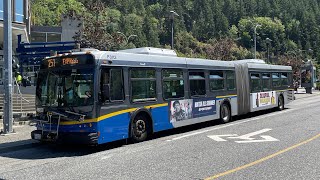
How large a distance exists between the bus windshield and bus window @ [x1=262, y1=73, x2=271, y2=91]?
12.6 metres

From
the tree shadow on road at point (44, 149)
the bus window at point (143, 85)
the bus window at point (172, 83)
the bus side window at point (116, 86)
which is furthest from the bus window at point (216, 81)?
the bus side window at point (116, 86)

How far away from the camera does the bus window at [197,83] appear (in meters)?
14.4

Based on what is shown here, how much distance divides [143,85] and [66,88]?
8.09ft

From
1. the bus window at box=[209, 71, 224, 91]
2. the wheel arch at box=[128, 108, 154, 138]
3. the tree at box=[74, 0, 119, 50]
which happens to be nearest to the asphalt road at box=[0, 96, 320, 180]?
the wheel arch at box=[128, 108, 154, 138]

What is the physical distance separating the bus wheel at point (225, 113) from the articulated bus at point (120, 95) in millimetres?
319

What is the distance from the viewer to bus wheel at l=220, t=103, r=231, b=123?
1639 centimetres

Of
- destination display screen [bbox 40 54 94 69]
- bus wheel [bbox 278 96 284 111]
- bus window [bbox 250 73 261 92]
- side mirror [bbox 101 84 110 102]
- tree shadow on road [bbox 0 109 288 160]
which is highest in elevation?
destination display screen [bbox 40 54 94 69]

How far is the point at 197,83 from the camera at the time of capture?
14.7 m

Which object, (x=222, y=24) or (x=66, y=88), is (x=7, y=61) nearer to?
(x=66, y=88)

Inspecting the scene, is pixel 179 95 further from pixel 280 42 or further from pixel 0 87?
pixel 280 42

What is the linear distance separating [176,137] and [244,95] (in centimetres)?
684

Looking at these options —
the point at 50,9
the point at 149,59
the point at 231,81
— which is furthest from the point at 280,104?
the point at 50,9

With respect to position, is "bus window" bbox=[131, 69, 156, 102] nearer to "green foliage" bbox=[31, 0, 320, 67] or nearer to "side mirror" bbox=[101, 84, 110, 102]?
"side mirror" bbox=[101, 84, 110, 102]

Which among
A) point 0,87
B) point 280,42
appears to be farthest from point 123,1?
point 0,87
